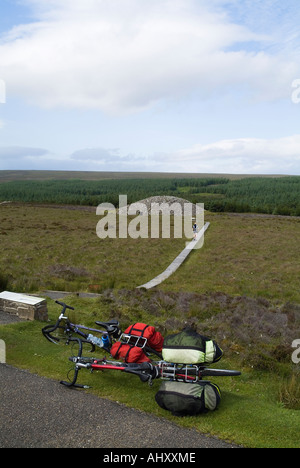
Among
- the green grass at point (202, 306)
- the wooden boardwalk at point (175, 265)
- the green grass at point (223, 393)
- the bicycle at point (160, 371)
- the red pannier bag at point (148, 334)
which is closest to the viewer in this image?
the green grass at point (223, 393)

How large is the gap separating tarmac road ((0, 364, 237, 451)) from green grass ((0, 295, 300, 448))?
279 mm

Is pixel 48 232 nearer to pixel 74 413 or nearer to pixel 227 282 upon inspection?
pixel 227 282

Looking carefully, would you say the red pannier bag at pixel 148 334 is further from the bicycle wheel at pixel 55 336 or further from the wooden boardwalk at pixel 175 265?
the wooden boardwalk at pixel 175 265

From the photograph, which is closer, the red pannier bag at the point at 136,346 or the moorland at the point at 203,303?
the moorland at the point at 203,303

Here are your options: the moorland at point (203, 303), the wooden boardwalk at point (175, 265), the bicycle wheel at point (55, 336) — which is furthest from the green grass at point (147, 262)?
the bicycle wheel at point (55, 336)

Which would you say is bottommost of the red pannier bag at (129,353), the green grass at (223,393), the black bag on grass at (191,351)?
the green grass at (223,393)

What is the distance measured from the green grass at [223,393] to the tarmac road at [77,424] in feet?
0.91

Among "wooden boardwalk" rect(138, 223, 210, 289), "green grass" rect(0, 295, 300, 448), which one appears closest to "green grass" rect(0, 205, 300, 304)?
"wooden boardwalk" rect(138, 223, 210, 289)

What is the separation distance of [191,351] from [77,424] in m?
2.44

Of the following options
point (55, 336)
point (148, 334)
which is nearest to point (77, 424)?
point (148, 334)

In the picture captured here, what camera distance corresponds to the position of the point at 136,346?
25.0 feet

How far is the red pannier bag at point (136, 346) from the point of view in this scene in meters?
7.13

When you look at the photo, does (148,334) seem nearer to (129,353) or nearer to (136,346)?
(136,346)

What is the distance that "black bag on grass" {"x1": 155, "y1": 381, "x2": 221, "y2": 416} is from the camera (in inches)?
234
